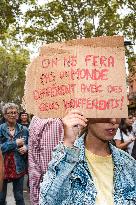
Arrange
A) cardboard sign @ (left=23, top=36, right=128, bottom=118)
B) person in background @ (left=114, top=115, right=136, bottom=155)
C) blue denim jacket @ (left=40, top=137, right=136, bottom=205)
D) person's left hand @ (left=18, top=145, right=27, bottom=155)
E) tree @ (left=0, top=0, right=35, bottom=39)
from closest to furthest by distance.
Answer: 1. blue denim jacket @ (left=40, top=137, right=136, bottom=205)
2. cardboard sign @ (left=23, top=36, right=128, bottom=118)
3. person's left hand @ (left=18, top=145, right=27, bottom=155)
4. person in background @ (left=114, top=115, right=136, bottom=155)
5. tree @ (left=0, top=0, right=35, bottom=39)

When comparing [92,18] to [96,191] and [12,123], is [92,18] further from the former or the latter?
[96,191]

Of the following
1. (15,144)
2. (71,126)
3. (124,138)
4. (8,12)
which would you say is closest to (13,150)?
(15,144)

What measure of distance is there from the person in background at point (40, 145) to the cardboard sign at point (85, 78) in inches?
56.9

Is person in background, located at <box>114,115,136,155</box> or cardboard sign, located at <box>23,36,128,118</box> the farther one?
person in background, located at <box>114,115,136,155</box>

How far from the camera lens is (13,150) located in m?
7.37

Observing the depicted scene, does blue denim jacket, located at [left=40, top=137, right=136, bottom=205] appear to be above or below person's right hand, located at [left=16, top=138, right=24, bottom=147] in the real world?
below

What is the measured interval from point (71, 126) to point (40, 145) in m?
1.87

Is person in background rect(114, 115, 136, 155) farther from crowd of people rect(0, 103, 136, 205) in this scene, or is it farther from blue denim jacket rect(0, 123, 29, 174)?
crowd of people rect(0, 103, 136, 205)

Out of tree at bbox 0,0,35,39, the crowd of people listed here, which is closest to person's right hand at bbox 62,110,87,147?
the crowd of people

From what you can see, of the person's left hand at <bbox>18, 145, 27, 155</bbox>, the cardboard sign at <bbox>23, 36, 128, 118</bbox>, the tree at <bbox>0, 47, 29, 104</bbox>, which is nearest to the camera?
the cardboard sign at <bbox>23, 36, 128, 118</bbox>

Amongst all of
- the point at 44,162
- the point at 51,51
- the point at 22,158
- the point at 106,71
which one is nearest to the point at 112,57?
the point at 106,71

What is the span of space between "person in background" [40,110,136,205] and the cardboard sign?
0.12 metres

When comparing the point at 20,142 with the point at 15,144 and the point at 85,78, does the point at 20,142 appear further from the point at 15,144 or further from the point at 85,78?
the point at 85,78

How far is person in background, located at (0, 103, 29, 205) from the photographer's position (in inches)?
288
